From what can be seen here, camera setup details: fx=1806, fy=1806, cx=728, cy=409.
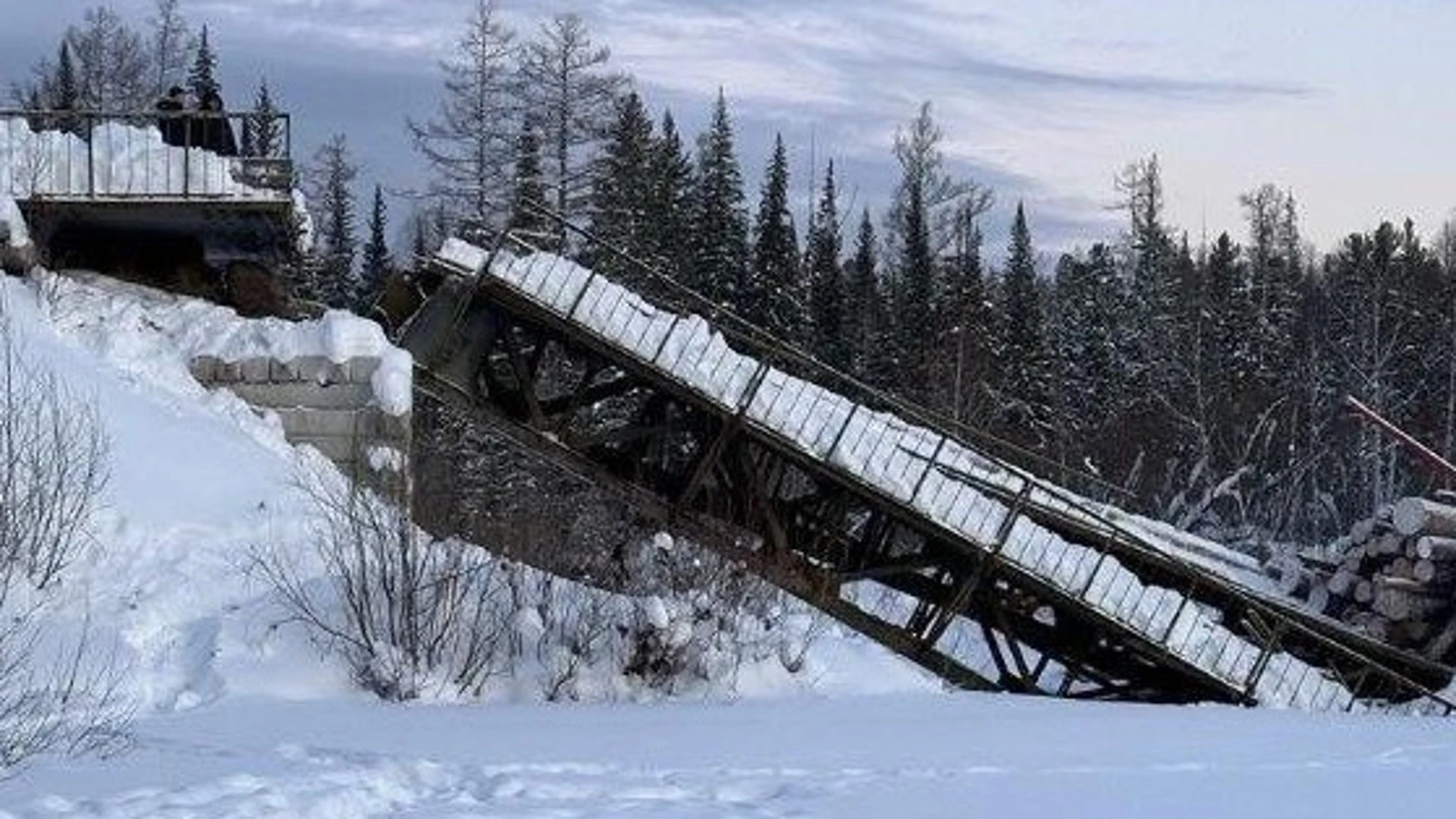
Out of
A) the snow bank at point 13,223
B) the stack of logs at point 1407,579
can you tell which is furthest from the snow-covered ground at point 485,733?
the stack of logs at point 1407,579

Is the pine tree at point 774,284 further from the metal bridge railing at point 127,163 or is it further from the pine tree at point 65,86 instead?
the metal bridge railing at point 127,163

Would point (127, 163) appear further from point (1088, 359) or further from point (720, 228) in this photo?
point (1088, 359)

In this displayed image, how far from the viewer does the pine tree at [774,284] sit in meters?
54.1

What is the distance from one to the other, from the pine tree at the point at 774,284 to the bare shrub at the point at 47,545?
126 feet

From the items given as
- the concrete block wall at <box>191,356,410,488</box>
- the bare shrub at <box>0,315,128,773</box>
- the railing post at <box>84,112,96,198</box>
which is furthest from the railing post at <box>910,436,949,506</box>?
the railing post at <box>84,112,96,198</box>

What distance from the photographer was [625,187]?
51.0m

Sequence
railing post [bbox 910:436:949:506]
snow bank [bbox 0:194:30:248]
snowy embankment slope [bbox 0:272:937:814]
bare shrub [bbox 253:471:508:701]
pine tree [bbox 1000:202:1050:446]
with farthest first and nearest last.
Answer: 1. pine tree [bbox 1000:202:1050:446]
2. snow bank [bbox 0:194:30:248]
3. railing post [bbox 910:436:949:506]
4. bare shrub [bbox 253:471:508:701]
5. snowy embankment slope [bbox 0:272:937:814]

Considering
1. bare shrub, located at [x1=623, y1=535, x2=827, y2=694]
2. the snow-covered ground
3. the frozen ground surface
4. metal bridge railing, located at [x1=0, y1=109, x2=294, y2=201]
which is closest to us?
the frozen ground surface

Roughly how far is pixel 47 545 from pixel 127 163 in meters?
7.95

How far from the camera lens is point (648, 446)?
59.2 ft

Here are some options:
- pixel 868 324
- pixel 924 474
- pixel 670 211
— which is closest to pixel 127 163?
pixel 924 474

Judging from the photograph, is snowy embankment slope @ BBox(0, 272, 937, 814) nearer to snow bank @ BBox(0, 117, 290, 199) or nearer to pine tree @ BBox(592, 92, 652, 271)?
snow bank @ BBox(0, 117, 290, 199)

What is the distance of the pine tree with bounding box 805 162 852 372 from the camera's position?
59531 millimetres

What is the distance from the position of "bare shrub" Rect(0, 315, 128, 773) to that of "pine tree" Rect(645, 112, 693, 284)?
36.2 meters
